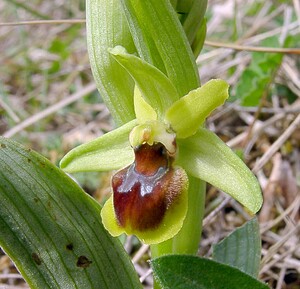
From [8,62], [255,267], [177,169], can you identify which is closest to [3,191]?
[177,169]

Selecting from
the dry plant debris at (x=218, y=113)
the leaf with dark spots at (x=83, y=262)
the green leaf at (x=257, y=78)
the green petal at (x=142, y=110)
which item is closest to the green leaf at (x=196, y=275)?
the leaf with dark spots at (x=83, y=262)

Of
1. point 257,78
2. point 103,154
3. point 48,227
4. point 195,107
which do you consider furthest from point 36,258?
point 257,78

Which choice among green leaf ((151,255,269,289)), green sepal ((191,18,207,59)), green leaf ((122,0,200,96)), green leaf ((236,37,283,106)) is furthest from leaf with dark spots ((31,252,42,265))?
green leaf ((236,37,283,106))

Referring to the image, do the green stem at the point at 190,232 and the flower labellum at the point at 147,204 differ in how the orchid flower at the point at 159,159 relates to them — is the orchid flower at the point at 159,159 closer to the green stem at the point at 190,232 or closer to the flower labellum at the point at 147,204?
the flower labellum at the point at 147,204

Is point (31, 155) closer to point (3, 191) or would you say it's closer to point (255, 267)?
point (3, 191)

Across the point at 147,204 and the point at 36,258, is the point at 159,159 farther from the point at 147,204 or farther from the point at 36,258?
the point at 36,258

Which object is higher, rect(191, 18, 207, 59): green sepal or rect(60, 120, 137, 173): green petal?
rect(191, 18, 207, 59): green sepal

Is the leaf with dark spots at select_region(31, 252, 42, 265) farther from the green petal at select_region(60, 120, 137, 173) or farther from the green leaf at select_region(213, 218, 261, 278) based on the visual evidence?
the green leaf at select_region(213, 218, 261, 278)
